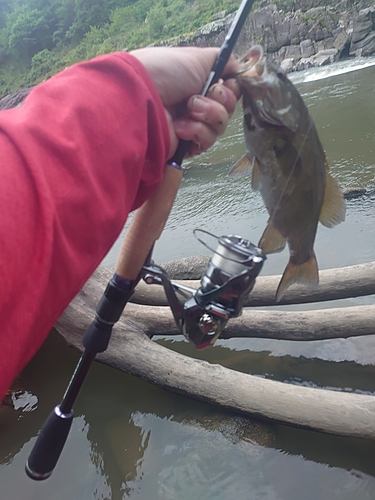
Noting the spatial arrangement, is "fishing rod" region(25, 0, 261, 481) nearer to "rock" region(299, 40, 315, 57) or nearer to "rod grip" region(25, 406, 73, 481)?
"rod grip" region(25, 406, 73, 481)

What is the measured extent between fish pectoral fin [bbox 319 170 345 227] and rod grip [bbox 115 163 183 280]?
21.0 inches

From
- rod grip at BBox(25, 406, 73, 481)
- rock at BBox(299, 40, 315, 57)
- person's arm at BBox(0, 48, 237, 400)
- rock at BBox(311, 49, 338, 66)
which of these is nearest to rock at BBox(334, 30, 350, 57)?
rock at BBox(311, 49, 338, 66)

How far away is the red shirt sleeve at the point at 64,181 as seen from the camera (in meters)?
0.73

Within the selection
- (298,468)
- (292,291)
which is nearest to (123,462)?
(298,468)

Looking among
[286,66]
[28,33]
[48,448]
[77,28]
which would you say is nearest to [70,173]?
[48,448]

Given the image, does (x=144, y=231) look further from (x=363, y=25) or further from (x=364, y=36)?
(x=364, y=36)

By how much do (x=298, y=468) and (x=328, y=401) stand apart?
0.38 m

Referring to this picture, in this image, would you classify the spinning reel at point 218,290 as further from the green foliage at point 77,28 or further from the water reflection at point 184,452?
the green foliage at point 77,28

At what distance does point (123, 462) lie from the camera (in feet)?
7.65

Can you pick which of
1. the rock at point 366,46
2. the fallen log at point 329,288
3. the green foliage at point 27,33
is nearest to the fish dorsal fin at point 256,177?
the fallen log at point 329,288

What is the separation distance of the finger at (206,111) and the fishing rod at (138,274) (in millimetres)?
49

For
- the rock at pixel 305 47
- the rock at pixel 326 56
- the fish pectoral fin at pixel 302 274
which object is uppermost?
the fish pectoral fin at pixel 302 274

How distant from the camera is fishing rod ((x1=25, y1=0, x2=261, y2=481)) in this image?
126 cm

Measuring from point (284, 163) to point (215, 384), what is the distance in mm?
1537
